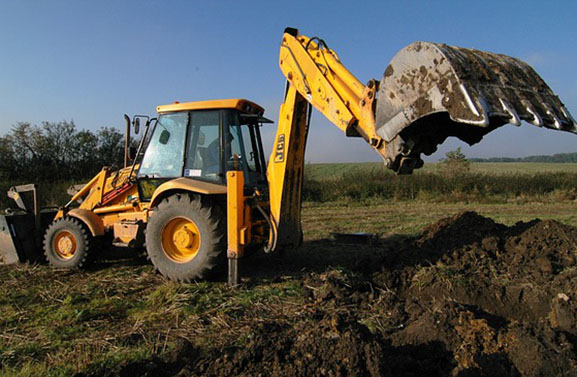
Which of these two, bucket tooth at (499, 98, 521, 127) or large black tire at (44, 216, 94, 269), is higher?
bucket tooth at (499, 98, 521, 127)

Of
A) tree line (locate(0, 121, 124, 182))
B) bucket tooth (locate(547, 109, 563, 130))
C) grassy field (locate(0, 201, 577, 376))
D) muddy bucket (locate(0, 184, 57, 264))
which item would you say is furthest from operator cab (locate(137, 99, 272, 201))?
tree line (locate(0, 121, 124, 182))

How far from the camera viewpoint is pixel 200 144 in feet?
19.2

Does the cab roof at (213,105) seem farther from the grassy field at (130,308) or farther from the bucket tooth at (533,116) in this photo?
the bucket tooth at (533,116)

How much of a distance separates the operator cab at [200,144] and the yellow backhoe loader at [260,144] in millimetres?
15

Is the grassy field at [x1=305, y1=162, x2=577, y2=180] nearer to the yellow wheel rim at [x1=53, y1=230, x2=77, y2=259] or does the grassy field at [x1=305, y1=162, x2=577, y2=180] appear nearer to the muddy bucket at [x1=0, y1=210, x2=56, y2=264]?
the muddy bucket at [x1=0, y1=210, x2=56, y2=264]

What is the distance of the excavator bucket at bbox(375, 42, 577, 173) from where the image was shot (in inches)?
129

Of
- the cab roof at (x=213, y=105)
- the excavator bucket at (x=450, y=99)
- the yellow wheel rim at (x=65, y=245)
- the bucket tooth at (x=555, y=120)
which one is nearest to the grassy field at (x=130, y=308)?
the yellow wheel rim at (x=65, y=245)

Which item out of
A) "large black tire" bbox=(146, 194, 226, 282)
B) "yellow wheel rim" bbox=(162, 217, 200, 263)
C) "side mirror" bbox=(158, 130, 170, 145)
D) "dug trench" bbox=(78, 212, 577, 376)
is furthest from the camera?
"side mirror" bbox=(158, 130, 170, 145)

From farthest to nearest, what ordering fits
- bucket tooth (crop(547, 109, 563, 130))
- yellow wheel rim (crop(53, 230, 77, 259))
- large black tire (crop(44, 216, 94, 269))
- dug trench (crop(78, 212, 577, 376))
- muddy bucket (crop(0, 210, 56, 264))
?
muddy bucket (crop(0, 210, 56, 264)), yellow wheel rim (crop(53, 230, 77, 259)), large black tire (crop(44, 216, 94, 269)), bucket tooth (crop(547, 109, 563, 130)), dug trench (crop(78, 212, 577, 376))

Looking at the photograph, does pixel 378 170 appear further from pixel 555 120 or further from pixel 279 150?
pixel 555 120

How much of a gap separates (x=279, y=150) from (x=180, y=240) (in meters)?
1.74

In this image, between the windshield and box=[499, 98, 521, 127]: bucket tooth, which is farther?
the windshield

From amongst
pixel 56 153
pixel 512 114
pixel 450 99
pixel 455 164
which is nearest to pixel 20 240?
pixel 450 99

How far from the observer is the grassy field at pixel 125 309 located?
355 centimetres
